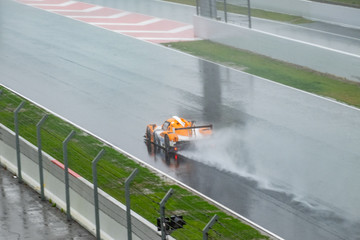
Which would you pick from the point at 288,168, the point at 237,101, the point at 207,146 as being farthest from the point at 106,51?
→ the point at 288,168

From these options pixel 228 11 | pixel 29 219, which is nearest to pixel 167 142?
pixel 29 219

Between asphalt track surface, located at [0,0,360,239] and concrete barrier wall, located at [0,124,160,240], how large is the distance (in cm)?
389

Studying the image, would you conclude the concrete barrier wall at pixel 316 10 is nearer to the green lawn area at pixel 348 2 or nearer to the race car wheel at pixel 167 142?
the green lawn area at pixel 348 2

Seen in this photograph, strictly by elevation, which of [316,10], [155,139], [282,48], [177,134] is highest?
[177,134]

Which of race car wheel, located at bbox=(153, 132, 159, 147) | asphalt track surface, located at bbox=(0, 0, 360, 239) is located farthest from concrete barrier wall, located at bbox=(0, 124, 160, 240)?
race car wheel, located at bbox=(153, 132, 159, 147)

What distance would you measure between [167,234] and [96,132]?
11.5 m

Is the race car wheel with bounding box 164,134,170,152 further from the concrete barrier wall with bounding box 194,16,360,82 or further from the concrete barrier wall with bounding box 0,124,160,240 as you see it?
the concrete barrier wall with bounding box 194,16,360,82

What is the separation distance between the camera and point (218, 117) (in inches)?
955

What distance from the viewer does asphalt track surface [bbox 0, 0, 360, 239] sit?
687 inches

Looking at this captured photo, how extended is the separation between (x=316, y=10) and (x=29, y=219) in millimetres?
26935

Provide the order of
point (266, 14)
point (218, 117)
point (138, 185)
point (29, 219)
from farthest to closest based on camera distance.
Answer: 1. point (266, 14)
2. point (218, 117)
3. point (138, 185)
4. point (29, 219)

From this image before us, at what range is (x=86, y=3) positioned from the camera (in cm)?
4806

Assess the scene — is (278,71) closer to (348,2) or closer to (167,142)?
(348,2)

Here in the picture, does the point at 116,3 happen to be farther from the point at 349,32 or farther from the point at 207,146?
the point at 207,146
